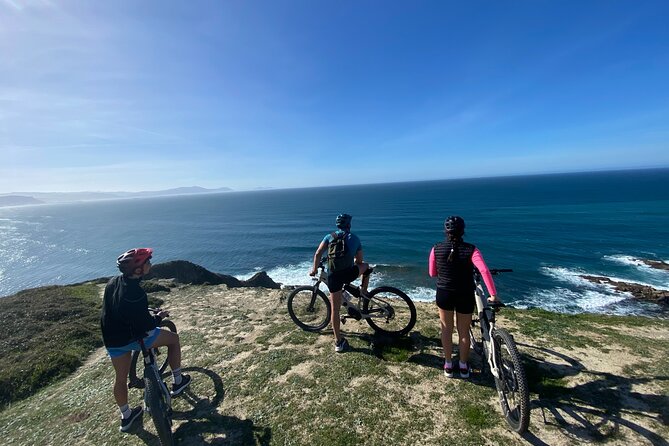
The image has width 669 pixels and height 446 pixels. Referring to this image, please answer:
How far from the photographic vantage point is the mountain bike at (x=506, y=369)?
14.0 ft

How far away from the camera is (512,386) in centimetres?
464

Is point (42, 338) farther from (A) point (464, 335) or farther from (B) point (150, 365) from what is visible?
(A) point (464, 335)

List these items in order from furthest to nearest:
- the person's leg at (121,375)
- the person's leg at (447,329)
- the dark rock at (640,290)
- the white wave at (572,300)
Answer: the dark rock at (640,290) < the white wave at (572,300) < the person's leg at (447,329) < the person's leg at (121,375)

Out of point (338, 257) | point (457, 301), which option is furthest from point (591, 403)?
point (338, 257)

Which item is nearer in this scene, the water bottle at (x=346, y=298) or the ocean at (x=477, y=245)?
the water bottle at (x=346, y=298)

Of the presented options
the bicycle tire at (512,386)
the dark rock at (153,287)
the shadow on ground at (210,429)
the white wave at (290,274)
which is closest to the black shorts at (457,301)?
the bicycle tire at (512,386)

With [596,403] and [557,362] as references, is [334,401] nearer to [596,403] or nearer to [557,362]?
[596,403]

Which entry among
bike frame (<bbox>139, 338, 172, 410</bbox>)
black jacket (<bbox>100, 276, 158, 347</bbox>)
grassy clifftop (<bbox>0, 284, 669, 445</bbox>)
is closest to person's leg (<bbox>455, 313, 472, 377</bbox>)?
grassy clifftop (<bbox>0, 284, 669, 445</bbox>)

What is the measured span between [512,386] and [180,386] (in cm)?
633

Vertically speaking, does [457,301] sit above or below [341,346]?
above

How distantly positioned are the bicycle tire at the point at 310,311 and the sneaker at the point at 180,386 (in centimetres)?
310

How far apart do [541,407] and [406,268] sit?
34.1 meters

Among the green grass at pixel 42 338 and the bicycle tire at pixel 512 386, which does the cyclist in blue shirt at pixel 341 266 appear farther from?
the green grass at pixel 42 338

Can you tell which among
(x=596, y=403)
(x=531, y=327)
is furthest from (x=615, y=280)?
(x=596, y=403)
